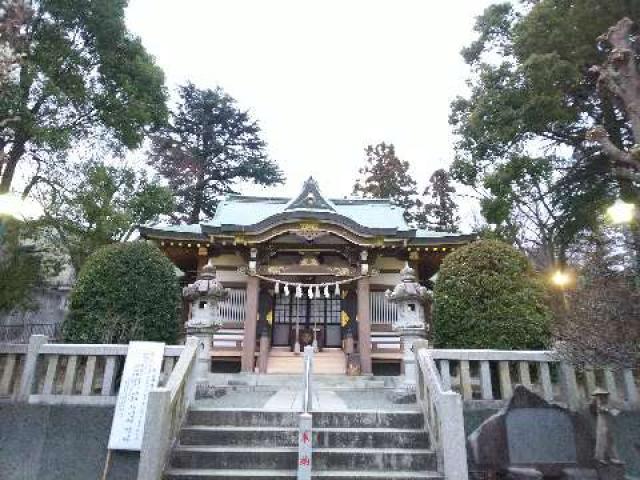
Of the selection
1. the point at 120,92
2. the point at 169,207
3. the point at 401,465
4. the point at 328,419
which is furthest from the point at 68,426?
the point at 120,92

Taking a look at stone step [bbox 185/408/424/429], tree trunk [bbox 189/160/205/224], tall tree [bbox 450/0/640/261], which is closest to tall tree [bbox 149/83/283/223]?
tree trunk [bbox 189/160/205/224]

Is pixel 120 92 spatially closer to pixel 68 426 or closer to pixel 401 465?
pixel 68 426

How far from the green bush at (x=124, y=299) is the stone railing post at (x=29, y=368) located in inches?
67.0

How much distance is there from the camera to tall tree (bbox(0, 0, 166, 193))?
1284 centimetres

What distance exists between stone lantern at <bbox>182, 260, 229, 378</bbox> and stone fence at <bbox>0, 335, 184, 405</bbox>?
1.72 m

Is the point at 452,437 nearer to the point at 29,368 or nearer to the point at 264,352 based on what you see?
the point at 29,368

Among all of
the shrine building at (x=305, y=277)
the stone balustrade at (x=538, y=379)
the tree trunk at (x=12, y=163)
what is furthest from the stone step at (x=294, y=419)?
Result: the tree trunk at (x=12, y=163)

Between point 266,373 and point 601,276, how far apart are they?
9054mm

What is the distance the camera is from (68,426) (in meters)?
5.88

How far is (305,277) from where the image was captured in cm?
1353

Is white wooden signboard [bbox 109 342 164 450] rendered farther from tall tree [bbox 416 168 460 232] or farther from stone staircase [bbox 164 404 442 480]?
tall tree [bbox 416 168 460 232]

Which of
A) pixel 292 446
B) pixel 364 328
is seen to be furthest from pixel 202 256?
pixel 292 446

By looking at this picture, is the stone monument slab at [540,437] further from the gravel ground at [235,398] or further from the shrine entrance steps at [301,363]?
the shrine entrance steps at [301,363]

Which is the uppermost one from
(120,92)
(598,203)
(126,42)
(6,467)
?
(126,42)
